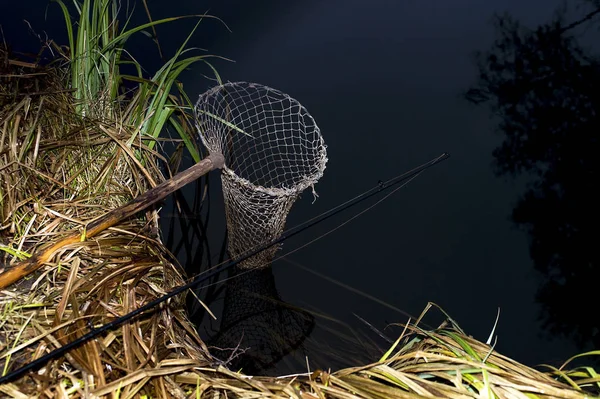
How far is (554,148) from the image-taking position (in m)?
2.37

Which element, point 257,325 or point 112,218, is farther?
point 257,325

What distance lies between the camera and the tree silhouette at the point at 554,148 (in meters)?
1.92

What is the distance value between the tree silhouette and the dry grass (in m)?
0.64

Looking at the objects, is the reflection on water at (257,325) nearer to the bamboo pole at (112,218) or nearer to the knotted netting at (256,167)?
the knotted netting at (256,167)

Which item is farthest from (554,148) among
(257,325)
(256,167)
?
(257,325)

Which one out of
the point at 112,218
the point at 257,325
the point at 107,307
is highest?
the point at 112,218

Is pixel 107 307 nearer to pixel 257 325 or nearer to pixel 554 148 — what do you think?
pixel 257 325

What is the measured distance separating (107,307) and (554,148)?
178 centimetres

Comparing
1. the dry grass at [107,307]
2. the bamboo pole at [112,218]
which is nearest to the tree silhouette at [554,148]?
the dry grass at [107,307]

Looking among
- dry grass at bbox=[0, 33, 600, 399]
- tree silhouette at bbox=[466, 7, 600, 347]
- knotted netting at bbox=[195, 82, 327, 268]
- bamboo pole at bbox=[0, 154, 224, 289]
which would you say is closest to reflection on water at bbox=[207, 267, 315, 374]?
knotted netting at bbox=[195, 82, 327, 268]

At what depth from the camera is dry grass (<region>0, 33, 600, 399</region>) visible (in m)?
1.04

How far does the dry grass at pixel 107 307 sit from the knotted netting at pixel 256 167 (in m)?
0.26

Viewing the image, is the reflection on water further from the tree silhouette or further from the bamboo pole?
the tree silhouette

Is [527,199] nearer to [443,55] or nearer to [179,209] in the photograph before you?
[443,55]
